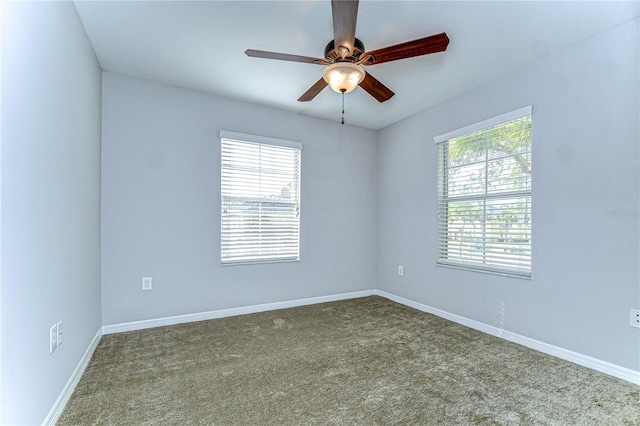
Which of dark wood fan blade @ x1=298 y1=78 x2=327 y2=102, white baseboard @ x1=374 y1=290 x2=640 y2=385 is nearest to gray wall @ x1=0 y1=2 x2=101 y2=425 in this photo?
dark wood fan blade @ x1=298 y1=78 x2=327 y2=102

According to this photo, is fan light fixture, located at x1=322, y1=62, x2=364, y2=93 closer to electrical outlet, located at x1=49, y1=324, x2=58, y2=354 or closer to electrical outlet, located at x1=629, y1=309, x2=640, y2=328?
electrical outlet, located at x1=49, y1=324, x2=58, y2=354

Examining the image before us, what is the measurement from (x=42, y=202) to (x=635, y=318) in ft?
12.1

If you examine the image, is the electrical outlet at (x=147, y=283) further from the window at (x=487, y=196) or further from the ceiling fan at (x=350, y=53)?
the window at (x=487, y=196)

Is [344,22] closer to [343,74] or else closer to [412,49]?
[343,74]

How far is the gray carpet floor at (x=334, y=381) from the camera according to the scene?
1657 mm

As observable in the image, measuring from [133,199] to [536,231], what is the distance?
3.75m

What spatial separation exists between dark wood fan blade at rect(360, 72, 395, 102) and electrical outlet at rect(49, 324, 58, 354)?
2.42 metres

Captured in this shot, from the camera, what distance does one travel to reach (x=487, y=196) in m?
3.00

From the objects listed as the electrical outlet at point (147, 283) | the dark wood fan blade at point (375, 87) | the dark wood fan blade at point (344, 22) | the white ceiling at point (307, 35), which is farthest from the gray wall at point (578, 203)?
the electrical outlet at point (147, 283)

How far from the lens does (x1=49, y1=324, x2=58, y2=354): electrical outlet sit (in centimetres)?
158

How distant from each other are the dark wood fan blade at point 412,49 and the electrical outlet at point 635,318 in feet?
7.19

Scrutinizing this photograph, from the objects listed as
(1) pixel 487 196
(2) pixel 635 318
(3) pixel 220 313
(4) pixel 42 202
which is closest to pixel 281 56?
(4) pixel 42 202

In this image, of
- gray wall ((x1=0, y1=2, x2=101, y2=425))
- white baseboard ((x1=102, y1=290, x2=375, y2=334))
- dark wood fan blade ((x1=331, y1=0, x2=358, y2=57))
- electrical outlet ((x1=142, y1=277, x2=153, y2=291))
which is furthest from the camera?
electrical outlet ((x1=142, y1=277, x2=153, y2=291))

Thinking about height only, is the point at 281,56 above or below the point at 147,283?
above
